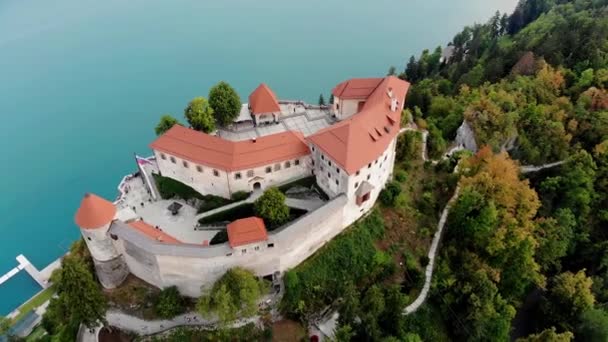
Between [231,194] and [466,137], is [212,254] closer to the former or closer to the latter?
[231,194]

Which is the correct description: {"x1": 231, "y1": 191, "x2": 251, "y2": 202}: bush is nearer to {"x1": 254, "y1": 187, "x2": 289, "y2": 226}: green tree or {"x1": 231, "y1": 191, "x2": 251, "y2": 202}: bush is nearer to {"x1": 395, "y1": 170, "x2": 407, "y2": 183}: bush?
{"x1": 254, "y1": 187, "x2": 289, "y2": 226}: green tree

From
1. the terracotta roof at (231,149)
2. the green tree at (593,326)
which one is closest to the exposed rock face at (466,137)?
the green tree at (593,326)

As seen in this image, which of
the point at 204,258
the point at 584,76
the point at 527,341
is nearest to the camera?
the point at 204,258

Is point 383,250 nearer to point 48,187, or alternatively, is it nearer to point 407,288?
point 407,288

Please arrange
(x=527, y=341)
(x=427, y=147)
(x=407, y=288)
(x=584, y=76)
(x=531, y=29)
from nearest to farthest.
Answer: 1. (x=527, y=341)
2. (x=407, y=288)
3. (x=427, y=147)
4. (x=584, y=76)
5. (x=531, y=29)

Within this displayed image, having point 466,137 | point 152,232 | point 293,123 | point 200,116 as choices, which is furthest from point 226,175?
point 466,137

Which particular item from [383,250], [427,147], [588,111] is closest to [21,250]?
[383,250]

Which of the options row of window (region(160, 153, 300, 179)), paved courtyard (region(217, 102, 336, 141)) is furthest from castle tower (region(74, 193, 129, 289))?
paved courtyard (region(217, 102, 336, 141))
